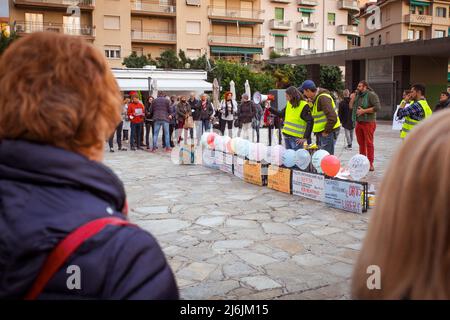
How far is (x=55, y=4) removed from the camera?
46.8m

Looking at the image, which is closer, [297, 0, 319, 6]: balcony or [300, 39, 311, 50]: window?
[297, 0, 319, 6]: balcony

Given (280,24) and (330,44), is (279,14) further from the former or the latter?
(330,44)

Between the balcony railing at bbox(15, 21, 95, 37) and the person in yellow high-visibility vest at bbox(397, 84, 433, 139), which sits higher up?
the balcony railing at bbox(15, 21, 95, 37)

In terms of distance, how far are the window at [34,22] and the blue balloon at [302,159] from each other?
142ft

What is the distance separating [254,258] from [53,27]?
4713 cm

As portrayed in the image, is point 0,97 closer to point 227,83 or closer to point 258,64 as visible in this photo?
point 227,83

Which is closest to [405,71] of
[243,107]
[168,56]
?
[243,107]

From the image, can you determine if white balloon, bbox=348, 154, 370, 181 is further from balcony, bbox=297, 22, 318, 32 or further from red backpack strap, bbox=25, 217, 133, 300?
balcony, bbox=297, 22, 318, 32

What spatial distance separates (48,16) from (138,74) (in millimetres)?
22803

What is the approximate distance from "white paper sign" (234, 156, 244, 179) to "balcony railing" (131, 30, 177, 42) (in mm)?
42281

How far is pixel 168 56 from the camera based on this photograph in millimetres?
44344

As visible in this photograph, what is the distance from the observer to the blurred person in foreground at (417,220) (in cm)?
114

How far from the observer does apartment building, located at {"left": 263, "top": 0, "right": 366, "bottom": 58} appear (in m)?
59.1

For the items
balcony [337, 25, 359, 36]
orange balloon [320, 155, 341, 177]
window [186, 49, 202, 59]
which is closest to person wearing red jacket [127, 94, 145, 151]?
orange balloon [320, 155, 341, 177]
